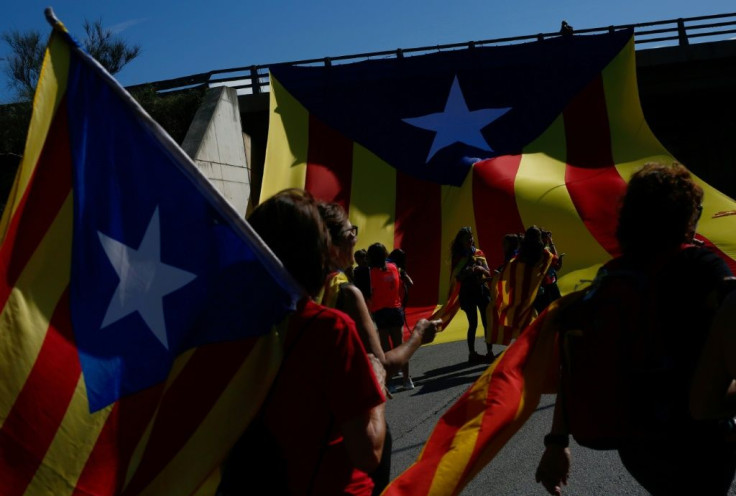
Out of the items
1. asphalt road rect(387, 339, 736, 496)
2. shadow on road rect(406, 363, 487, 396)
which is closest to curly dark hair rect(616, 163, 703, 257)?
asphalt road rect(387, 339, 736, 496)

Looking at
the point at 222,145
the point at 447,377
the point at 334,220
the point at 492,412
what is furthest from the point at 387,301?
the point at 222,145

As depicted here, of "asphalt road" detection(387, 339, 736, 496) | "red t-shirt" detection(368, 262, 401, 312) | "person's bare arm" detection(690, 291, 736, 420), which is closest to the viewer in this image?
"person's bare arm" detection(690, 291, 736, 420)

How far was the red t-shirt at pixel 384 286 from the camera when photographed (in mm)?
8750

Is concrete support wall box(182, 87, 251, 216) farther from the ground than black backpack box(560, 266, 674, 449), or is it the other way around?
concrete support wall box(182, 87, 251, 216)

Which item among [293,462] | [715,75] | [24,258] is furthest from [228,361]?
[715,75]

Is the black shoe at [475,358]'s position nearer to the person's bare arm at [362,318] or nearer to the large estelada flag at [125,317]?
the person's bare arm at [362,318]

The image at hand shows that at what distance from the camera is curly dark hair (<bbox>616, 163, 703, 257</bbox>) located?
244cm

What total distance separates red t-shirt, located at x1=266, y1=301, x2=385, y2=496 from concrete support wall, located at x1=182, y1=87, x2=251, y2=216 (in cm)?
1527

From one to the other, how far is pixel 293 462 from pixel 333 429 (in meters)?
0.13

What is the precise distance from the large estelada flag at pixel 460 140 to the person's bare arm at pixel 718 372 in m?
7.62

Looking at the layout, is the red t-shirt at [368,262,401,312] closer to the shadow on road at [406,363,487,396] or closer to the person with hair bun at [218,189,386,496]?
the shadow on road at [406,363,487,396]

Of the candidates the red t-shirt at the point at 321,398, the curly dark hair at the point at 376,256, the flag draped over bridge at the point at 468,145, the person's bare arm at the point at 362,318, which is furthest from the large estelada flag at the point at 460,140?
the red t-shirt at the point at 321,398

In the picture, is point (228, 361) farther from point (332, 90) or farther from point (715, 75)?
point (715, 75)

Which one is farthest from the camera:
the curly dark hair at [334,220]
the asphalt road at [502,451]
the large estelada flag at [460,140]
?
the large estelada flag at [460,140]
